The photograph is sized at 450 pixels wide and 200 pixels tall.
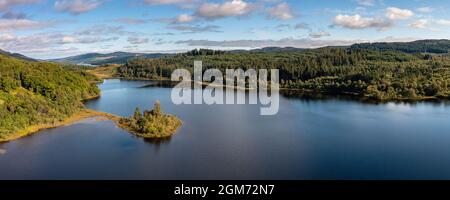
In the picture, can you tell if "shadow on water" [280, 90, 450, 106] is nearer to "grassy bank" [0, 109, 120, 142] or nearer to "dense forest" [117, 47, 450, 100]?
"dense forest" [117, 47, 450, 100]

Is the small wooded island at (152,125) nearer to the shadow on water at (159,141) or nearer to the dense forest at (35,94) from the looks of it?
the shadow on water at (159,141)

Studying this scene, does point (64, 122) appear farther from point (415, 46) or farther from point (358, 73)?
point (415, 46)

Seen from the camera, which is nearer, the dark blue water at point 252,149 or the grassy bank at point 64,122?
the dark blue water at point 252,149

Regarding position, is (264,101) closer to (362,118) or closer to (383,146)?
(362,118)

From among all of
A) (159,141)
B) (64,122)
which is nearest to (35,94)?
(64,122)

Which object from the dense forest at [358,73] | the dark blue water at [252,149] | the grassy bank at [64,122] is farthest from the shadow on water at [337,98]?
the grassy bank at [64,122]
